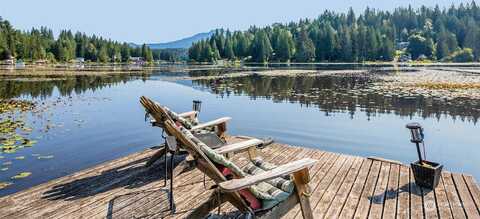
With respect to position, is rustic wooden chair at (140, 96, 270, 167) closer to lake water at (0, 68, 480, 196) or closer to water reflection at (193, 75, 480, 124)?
lake water at (0, 68, 480, 196)

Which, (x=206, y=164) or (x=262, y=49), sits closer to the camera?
(x=206, y=164)

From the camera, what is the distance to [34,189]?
20.6ft

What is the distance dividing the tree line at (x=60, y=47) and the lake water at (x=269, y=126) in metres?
91.7

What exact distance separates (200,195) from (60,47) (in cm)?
12783

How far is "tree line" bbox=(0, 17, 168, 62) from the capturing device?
100363 mm

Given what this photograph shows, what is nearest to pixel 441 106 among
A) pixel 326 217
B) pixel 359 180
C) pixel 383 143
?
pixel 383 143

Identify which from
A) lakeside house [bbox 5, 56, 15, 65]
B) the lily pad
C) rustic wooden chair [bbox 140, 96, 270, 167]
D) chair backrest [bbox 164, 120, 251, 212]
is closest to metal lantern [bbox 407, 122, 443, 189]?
rustic wooden chair [bbox 140, 96, 270, 167]

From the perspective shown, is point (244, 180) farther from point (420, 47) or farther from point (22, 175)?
point (420, 47)

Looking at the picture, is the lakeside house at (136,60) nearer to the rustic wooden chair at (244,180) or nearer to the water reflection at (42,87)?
the water reflection at (42,87)

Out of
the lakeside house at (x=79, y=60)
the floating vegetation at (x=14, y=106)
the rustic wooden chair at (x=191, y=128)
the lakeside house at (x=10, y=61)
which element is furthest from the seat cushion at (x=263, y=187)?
the lakeside house at (x=79, y=60)

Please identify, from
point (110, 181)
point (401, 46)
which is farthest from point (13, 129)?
point (401, 46)

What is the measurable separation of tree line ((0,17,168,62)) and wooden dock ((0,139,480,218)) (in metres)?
106

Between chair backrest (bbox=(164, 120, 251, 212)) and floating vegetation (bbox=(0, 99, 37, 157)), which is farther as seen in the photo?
floating vegetation (bbox=(0, 99, 37, 157))

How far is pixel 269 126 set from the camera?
1537 centimetres
